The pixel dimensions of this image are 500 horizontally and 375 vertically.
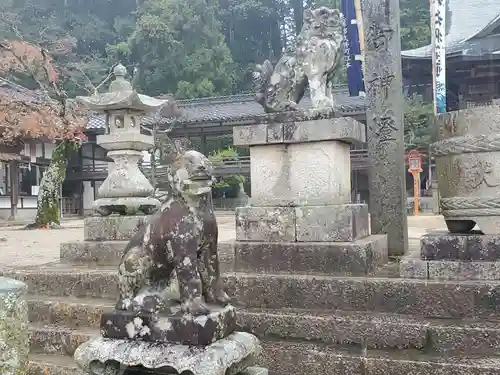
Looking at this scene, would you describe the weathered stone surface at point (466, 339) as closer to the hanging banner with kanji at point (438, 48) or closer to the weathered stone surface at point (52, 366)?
the weathered stone surface at point (52, 366)

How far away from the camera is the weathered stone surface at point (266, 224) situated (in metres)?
4.79

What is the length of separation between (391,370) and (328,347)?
0.49 metres

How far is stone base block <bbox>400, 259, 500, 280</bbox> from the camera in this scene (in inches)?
149

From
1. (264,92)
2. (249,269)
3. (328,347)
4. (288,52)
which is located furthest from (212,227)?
(288,52)

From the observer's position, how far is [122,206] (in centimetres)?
625

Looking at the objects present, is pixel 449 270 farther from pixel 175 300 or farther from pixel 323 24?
pixel 323 24

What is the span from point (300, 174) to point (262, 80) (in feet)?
3.68

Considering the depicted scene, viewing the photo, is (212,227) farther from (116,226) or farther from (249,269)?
(116,226)

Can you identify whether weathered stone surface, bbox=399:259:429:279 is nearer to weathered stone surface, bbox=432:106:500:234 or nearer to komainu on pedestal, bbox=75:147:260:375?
weathered stone surface, bbox=432:106:500:234

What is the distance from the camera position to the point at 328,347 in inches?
142

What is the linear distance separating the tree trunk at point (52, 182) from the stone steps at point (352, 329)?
1295cm

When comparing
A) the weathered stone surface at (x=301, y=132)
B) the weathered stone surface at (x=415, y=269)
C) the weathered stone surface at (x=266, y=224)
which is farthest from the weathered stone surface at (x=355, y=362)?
the weathered stone surface at (x=301, y=132)

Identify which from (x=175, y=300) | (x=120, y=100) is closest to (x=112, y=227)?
(x=120, y=100)

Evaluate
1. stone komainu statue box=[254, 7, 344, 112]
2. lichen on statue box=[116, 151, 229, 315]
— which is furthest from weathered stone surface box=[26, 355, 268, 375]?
stone komainu statue box=[254, 7, 344, 112]
